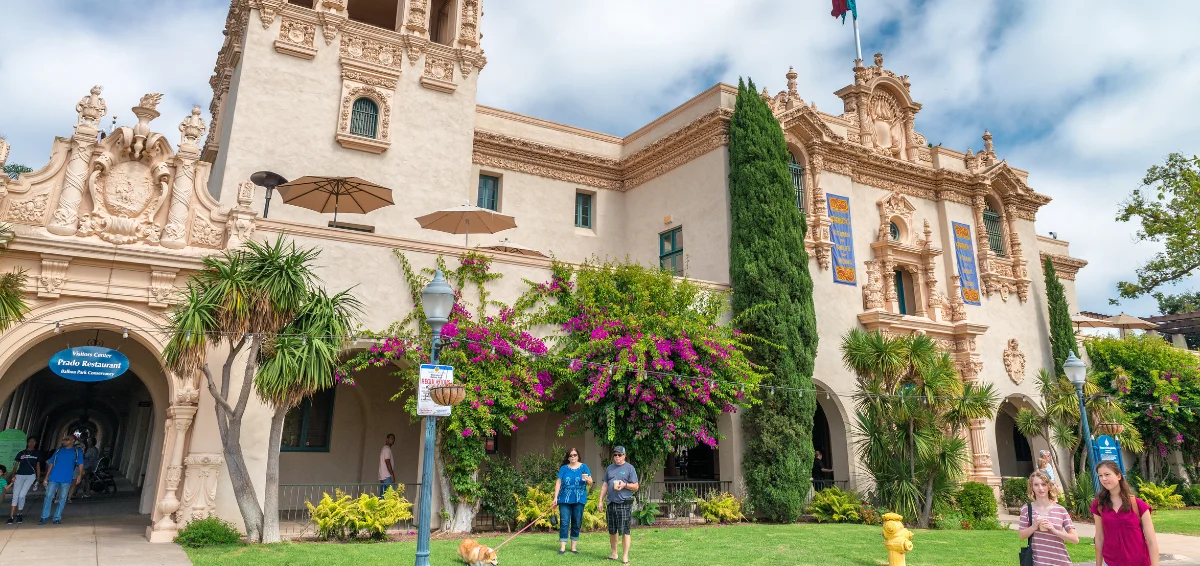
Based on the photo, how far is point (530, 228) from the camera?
23250 millimetres

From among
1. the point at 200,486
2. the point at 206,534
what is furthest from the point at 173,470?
the point at 206,534

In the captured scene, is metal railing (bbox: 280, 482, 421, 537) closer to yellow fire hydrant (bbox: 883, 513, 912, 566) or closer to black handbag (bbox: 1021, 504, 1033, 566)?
yellow fire hydrant (bbox: 883, 513, 912, 566)

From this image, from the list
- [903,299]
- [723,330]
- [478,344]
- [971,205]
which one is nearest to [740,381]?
[723,330]

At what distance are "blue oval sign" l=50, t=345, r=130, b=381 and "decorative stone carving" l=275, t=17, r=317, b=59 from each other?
35.0 ft

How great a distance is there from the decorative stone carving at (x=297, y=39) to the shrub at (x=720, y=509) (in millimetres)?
15722

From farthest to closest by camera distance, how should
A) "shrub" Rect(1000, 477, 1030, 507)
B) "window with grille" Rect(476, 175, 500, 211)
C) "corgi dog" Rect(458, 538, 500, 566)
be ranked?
1. "window with grille" Rect(476, 175, 500, 211)
2. "shrub" Rect(1000, 477, 1030, 507)
3. "corgi dog" Rect(458, 538, 500, 566)

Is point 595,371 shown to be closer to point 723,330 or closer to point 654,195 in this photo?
point 723,330

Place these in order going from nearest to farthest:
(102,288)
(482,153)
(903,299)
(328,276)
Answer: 1. (102,288)
2. (328,276)
3. (482,153)
4. (903,299)

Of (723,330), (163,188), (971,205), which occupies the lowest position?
(723,330)

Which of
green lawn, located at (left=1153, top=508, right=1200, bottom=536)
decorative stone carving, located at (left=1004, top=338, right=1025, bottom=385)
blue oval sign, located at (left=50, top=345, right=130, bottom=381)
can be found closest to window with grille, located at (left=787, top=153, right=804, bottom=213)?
decorative stone carving, located at (left=1004, top=338, right=1025, bottom=385)

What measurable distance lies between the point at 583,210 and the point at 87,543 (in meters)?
16.5

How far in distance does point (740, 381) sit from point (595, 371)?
3.44 m

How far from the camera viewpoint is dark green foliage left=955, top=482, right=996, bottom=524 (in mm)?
18656

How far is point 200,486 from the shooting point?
42.2 ft
